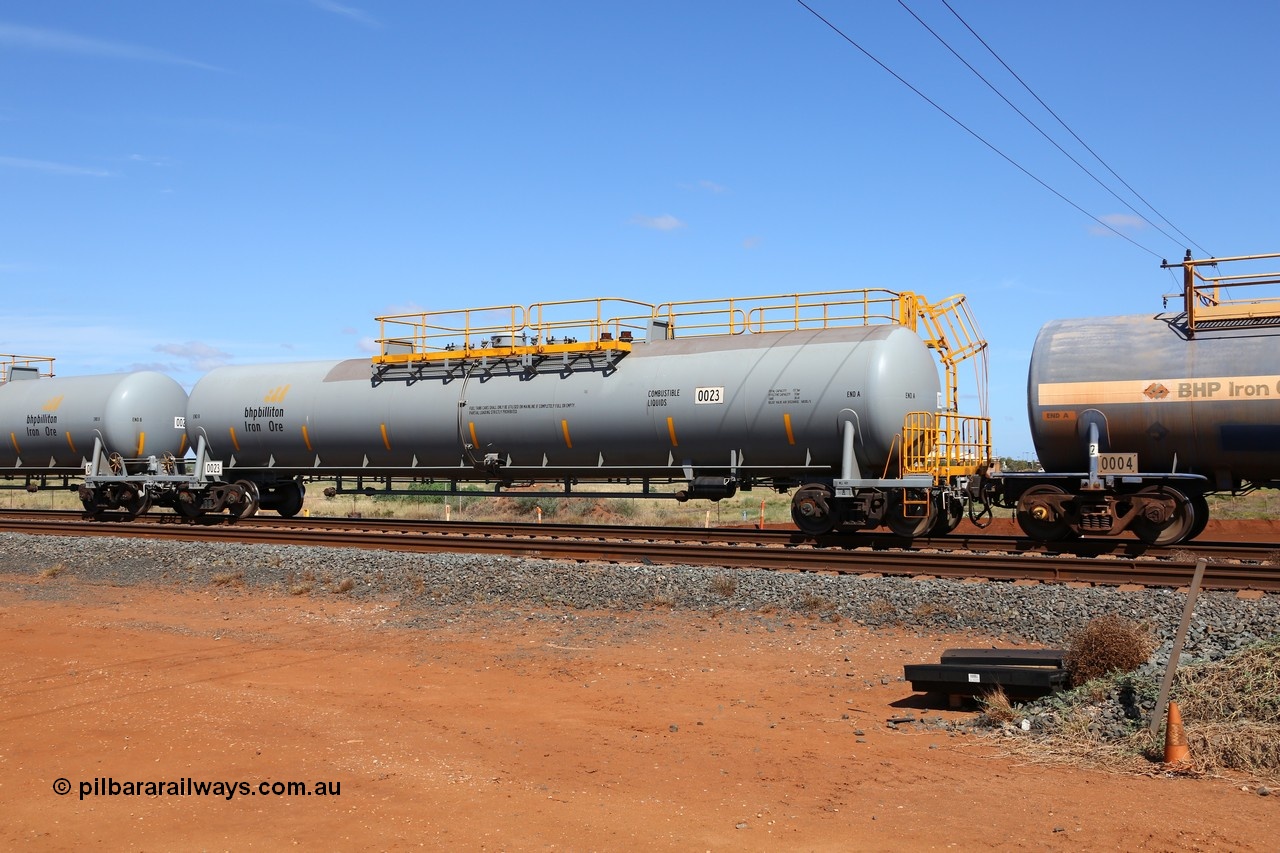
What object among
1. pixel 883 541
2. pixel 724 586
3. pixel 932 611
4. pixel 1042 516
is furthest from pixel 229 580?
pixel 1042 516

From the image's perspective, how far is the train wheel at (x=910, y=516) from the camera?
18.0 meters

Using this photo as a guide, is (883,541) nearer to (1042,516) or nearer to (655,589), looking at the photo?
(1042,516)

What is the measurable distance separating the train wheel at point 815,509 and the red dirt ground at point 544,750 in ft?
17.0

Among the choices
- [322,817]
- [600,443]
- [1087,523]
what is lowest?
[322,817]

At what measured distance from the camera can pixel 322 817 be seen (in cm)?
664

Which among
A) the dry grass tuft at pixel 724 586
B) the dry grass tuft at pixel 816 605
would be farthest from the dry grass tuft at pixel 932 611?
the dry grass tuft at pixel 724 586

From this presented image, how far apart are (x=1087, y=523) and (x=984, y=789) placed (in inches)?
436

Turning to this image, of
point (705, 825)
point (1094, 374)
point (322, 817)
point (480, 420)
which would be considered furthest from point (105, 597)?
point (1094, 374)

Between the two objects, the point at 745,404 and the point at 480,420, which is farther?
the point at 480,420

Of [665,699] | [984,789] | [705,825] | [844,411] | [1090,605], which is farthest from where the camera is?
[844,411]

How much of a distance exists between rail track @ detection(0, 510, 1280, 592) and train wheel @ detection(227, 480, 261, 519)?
1156 mm

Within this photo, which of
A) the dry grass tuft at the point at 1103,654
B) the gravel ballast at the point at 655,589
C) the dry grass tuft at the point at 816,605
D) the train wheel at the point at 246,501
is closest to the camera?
the dry grass tuft at the point at 1103,654

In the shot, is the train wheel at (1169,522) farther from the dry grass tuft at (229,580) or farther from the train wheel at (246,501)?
the train wheel at (246,501)

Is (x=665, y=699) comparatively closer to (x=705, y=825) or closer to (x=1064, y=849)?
(x=705, y=825)
